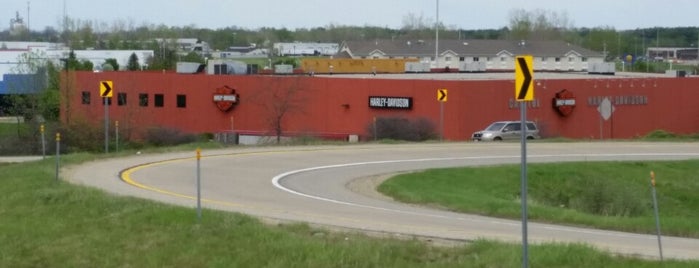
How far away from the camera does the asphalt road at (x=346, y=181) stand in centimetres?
1823

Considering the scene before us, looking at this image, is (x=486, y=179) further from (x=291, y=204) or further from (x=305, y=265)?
(x=305, y=265)

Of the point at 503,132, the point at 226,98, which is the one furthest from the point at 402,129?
the point at 226,98

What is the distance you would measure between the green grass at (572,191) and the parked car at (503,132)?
14.0m

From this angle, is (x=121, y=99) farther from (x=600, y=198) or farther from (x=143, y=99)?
(x=600, y=198)

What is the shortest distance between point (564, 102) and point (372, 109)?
9445mm

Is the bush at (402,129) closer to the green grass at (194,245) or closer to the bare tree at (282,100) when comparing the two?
the bare tree at (282,100)

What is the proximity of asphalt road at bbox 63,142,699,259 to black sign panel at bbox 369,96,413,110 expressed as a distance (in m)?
13.4

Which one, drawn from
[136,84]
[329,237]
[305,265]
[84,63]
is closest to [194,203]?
[329,237]

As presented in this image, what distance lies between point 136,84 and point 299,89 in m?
12.0

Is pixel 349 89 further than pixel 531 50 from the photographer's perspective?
No

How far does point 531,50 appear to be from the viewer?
118188 millimetres

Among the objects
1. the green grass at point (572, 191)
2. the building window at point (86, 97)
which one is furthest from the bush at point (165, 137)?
the green grass at point (572, 191)

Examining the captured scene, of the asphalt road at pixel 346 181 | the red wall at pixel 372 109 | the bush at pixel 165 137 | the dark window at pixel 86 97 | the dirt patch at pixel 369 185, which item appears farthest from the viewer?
the dark window at pixel 86 97

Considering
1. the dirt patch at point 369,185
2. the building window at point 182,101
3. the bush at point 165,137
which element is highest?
the building window at point 182,101
